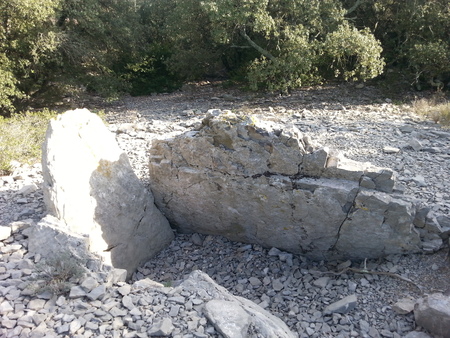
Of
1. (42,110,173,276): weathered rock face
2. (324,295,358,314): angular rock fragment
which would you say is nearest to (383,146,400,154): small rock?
(324,295,358,314): angular rock fragment

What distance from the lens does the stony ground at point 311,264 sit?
3.85 metres

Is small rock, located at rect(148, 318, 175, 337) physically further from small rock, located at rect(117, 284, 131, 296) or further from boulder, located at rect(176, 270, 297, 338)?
small rock, located at rect(117, 284, 131, 296)

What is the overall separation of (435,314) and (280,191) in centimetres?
215

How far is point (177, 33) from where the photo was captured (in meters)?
13.6

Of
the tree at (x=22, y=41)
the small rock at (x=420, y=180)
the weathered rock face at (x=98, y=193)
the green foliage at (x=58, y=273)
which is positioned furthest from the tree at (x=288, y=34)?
the green foliage at (x=58, y=273)

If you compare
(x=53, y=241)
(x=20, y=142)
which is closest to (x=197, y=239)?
(x=53, y=241)

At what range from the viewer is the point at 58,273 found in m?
3.57

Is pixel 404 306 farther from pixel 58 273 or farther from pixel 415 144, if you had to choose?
pixel 415 144

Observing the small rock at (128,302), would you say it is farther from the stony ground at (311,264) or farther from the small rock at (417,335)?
the small rock at (417,335)

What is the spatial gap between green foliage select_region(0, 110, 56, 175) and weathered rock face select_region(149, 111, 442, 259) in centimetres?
291

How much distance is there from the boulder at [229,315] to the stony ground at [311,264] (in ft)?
0.45

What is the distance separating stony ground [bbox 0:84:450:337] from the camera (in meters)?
3.85

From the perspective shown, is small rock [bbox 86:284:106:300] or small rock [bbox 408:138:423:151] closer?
small rock [bbox 86:284:106:300]

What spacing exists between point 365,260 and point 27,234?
157 inches
